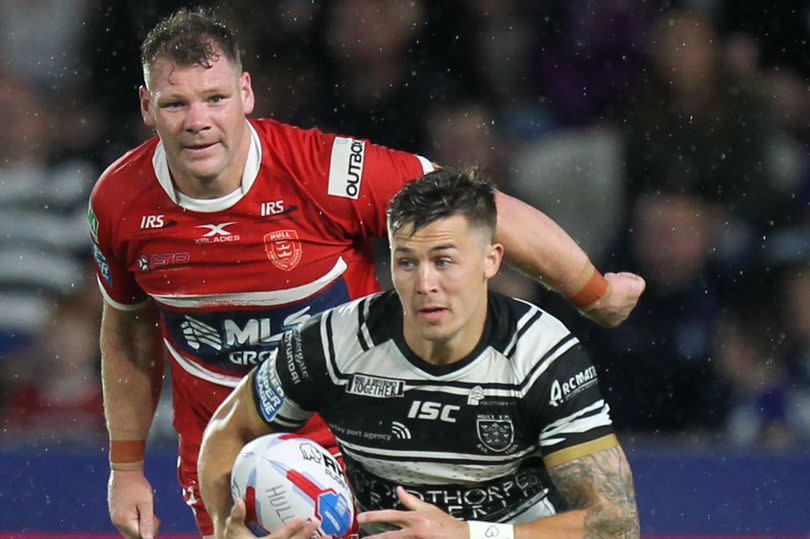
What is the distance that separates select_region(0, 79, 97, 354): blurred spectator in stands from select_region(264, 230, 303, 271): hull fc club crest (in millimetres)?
2966

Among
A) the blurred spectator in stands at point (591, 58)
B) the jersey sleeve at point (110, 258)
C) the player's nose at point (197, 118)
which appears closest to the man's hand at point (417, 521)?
the player's nose at point (197, 118)

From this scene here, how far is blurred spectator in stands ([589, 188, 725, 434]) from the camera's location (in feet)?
22.3

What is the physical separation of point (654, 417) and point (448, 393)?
10.2 ft

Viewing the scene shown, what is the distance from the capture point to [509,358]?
3.86 metres

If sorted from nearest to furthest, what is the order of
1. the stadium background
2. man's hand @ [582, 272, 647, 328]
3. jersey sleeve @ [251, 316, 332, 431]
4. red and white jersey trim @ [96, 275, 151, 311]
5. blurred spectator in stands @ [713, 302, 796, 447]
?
jersey sleeve @ [251, 316, 332, 431], man's hand @ [582, 272, 647, 328], red and white jersey trim @ [96, 275, 151, 311], the stadium background, blurred spectator in stands @ [713, 302, 796, 447]

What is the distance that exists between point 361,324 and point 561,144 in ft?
11.8

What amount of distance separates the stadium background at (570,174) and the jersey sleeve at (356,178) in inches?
89.4

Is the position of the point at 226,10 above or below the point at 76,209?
above

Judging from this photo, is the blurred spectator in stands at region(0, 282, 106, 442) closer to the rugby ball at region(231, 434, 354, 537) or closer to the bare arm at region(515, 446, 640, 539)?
the rugby ball at region(231, 434, 354, 537)

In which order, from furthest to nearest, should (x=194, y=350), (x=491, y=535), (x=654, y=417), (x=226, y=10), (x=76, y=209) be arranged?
(x=226, y=10)
(x=76, y=209)
(x=654, y=417)
(x=194, y=350)
(x=491, y=535)

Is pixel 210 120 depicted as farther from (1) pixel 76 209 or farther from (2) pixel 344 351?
(1) pixel 76 209

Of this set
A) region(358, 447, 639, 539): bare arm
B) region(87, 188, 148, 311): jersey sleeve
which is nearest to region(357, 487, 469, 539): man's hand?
region(358, 447, 639, 539): bare arm

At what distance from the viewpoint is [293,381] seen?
13.1ft

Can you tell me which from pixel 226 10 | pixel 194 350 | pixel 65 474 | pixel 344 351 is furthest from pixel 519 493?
pixel 226 10
